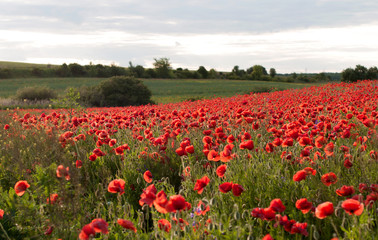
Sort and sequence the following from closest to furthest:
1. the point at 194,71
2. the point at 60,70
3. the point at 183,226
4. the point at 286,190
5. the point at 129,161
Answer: the point at 183,226 < the point at 286,190 < the point at 129,161 < the point at 60,70 < the point at 194,71

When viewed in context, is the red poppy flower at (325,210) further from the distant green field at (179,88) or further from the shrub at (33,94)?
the shrub at (33,94)

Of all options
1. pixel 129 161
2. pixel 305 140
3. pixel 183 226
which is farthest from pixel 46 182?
pixel 305 140

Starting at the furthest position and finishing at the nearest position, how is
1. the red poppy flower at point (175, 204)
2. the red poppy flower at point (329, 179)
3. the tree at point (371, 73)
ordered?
1. the tree at point (371, 73)
2. the red poppy flower at point (329, 179)
3. the red poppy flower at point (175, 204)

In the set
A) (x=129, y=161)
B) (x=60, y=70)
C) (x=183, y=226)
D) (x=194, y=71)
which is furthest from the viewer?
(x=194, y=71)

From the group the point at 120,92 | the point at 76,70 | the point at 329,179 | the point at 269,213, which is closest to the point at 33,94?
the point at 120,92

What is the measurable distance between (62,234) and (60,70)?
230 feet

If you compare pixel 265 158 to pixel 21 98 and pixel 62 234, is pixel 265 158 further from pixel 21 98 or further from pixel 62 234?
pixel 21 98

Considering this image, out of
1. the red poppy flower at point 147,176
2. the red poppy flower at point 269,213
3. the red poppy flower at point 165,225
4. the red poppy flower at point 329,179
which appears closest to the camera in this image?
the red poppy flower at point 269,213

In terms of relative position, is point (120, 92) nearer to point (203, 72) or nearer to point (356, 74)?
point (356, 74)

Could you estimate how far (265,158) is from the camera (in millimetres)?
4500

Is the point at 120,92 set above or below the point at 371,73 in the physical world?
below

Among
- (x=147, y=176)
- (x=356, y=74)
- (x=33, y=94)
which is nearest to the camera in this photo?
(x=147, y=176)

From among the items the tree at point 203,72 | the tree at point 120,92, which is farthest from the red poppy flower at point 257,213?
the tree at point 203,72

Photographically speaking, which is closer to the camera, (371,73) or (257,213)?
(257,213)
